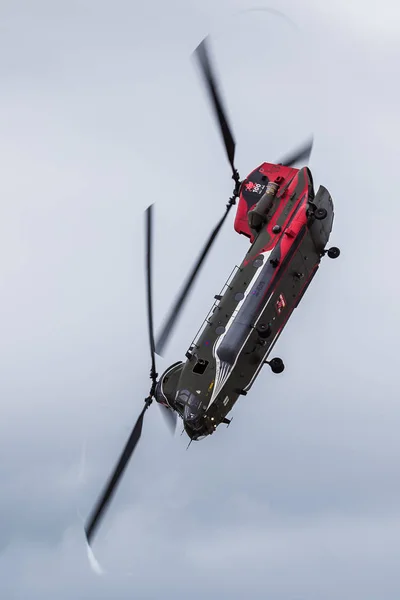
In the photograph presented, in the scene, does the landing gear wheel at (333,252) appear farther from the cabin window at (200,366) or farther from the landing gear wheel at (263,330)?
the cabin window at (200,366)

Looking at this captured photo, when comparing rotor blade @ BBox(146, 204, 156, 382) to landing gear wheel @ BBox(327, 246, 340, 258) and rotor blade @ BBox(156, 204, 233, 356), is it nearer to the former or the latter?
rotor blade @ BBox(156, 204, 233, 356)

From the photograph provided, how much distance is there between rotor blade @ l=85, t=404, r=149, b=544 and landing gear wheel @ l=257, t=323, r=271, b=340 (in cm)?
1014

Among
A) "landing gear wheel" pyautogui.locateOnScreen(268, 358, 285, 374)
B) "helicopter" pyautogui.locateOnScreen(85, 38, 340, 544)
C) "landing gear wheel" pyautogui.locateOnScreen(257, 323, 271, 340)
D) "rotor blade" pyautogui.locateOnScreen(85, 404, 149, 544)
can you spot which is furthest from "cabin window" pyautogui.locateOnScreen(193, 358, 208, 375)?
"rotor blade" pyautogui.locateOnScreen(85, 404, 149, 544)

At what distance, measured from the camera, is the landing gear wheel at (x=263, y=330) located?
60.8 meters

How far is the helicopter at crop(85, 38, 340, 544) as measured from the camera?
6059cm

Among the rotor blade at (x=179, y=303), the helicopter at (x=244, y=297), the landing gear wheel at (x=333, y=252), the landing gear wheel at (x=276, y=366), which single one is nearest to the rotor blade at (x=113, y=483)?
the helicopter at (x=244, y=297)

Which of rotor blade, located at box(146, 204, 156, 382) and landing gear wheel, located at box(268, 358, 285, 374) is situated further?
rotor blade, located at box(146, 204, 156, 382)

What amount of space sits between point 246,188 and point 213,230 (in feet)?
11.9

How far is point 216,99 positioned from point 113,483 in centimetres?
2434

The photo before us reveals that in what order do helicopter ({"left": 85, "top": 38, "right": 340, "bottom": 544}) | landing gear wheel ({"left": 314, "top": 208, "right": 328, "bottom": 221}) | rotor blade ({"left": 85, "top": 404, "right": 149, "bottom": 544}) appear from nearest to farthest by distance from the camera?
helicopter ({"left": 85, "top": 38, "right": 340, "bottom": 544})
landing gear wheel ({"left": 314, "top": 208, "right": 328, "bottom": 221})
rotor blade ({"left": 85, "top": 404, "right": 149, "bottom": 544})

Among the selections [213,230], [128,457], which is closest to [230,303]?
[213,230]

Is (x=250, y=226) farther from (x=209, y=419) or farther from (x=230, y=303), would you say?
(x=209, y=419)

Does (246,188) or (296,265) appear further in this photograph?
(246,188)

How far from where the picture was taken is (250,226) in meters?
65.9
